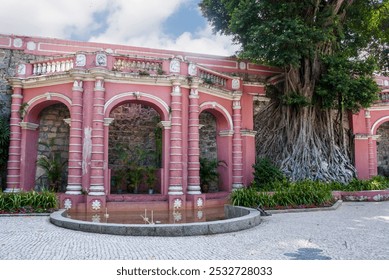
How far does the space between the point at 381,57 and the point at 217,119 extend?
412 inches

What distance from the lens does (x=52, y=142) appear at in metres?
12.7

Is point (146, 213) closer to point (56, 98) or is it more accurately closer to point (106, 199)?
point (106, 199)

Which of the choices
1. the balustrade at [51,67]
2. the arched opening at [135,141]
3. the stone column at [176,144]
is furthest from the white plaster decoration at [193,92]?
the balustrade at [51,67]

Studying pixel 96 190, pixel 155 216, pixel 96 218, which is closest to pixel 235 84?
pixel 155 216

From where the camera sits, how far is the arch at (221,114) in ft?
42.1

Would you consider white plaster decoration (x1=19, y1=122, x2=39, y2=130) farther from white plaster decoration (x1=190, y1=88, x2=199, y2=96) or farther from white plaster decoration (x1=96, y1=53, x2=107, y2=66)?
white plaster decoration (x1=190, y1=88, x2=199, y2=96)

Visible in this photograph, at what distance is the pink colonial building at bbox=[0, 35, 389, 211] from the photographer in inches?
424

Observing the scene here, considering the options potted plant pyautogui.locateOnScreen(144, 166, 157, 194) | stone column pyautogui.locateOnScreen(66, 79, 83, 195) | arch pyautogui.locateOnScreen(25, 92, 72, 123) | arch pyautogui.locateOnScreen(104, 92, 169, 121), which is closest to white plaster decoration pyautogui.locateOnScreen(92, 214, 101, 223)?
stone column pyautogui.locateOnScreen(66, 79, 83, 195)

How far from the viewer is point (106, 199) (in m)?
10.7

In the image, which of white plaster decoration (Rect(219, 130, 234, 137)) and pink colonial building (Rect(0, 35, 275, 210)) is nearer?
pink colonial building (Rect(0, 35, 275, 210))

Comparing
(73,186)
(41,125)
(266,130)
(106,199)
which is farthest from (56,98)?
(266,130)

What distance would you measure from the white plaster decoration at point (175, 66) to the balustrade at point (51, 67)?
3197 mm

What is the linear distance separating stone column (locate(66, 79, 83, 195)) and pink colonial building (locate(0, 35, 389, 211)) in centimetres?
3

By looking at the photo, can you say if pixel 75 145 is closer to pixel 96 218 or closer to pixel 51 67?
pixel 96 218
